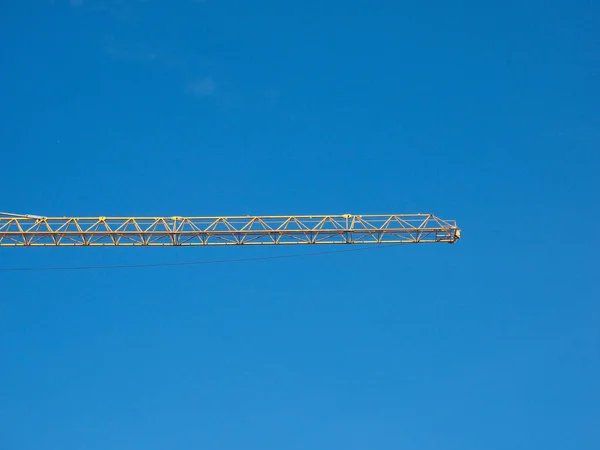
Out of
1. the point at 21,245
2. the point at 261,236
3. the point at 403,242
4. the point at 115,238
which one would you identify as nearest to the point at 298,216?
the point at 261,236

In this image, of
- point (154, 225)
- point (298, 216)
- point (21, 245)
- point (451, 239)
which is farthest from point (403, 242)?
point (21, 245)

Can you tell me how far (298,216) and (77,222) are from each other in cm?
2104

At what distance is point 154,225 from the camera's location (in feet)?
246

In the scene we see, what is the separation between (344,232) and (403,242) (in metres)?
5.81

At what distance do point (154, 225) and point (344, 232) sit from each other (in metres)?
18.1

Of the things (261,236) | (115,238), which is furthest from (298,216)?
(115,238)

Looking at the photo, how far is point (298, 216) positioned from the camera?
76.1m

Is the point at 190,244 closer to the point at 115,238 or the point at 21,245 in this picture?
the point at 115,238

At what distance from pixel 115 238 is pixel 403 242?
90.1 feet

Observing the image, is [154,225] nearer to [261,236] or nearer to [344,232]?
[261,236]

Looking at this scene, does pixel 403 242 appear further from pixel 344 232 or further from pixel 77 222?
pixel 77 222

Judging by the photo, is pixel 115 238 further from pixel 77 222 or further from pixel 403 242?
pixel 403 242

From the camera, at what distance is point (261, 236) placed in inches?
2992

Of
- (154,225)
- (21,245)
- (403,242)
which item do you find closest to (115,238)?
(154,225)
